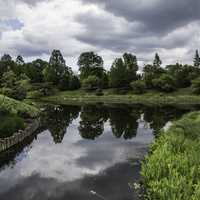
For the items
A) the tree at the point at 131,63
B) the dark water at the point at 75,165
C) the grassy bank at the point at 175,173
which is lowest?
the dark water at the point at 75,165

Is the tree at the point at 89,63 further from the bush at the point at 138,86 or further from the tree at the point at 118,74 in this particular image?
the bush at the point at 138,86

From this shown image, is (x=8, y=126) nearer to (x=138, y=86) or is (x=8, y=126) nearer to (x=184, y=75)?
(x=138, y=86)

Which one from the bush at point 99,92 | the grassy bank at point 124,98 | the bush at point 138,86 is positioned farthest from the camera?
Result: the bush at point 99,92

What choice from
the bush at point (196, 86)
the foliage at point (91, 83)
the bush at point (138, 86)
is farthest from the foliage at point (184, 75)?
the foliage at point (91, 83)

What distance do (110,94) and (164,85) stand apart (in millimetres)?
20200

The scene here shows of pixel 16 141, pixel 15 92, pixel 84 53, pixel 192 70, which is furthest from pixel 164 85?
pixel 16 141

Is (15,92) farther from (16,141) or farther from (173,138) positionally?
(173,138)

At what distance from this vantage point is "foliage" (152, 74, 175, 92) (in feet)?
367

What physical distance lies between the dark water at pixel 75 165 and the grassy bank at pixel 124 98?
5992 cm

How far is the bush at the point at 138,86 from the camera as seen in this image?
11338 centimetres

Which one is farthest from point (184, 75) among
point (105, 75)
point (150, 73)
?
point (105, 75)

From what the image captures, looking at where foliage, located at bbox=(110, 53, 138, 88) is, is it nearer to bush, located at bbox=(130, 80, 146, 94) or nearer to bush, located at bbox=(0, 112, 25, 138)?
bush, located at bbox=(130, 80, 146, 94)

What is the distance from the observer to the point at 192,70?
123500 millimetres

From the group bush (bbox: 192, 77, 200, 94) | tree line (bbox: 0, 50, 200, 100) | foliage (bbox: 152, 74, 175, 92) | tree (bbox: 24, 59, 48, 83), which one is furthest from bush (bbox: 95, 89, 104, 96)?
bush (bbox: 192, 77, 200, 94)
